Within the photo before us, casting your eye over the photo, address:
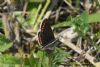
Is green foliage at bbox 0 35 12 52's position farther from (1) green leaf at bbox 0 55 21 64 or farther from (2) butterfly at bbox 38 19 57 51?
(2) butterfly at bbox 38 19 57 51

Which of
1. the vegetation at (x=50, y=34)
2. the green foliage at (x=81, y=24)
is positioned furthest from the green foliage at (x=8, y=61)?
the green foliage at (x=81, y=24)

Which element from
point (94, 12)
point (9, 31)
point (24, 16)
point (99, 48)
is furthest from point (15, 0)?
point (99, 48)

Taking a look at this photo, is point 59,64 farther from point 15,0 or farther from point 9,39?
point 15,0

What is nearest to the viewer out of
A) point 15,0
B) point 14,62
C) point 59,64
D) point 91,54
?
point 14,62

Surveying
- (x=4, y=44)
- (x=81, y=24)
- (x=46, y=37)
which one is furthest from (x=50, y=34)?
(x=4, y=44)

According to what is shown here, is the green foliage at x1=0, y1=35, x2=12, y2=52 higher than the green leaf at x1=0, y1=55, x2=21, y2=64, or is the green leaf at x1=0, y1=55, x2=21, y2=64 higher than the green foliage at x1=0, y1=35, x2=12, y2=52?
the green foliage at x1=0, y1=35, x2=12, y2=52

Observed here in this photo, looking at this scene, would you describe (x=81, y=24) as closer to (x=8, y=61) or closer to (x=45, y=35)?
(x=45, y=35)

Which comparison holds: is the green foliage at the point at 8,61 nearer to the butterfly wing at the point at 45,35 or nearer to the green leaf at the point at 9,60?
the green leaf at the point at 9,60

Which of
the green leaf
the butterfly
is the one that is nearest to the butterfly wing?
the butterfly
